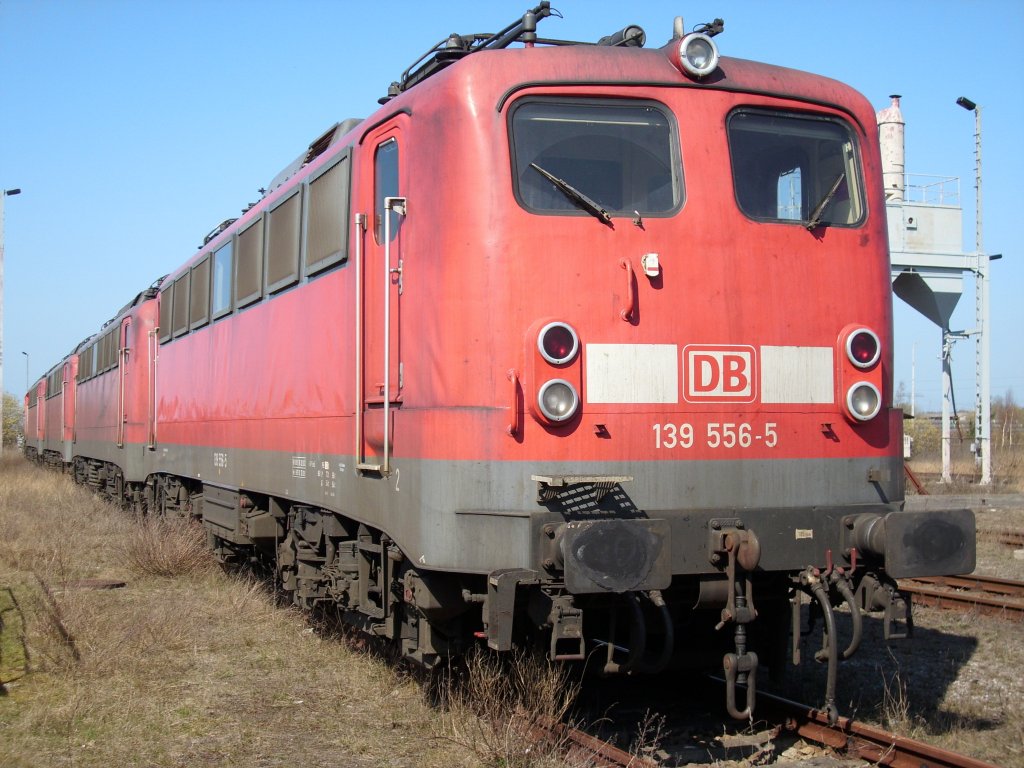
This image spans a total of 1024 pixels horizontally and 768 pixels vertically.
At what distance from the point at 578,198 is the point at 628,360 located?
87cm

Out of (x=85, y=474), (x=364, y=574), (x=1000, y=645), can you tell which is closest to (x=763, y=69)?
(x=364, y=574)

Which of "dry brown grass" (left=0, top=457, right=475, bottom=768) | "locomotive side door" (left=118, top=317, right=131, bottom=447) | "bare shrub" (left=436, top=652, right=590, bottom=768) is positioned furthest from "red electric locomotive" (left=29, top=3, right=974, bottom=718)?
"locomotive side door" (left=118, top=317, right=131, bottom=447)

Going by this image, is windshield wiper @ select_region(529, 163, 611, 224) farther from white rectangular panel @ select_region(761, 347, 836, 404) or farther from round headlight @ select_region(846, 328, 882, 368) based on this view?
round headlight @ select_region(846, 328, 882, 368)

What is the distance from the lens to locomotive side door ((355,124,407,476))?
5.91 m

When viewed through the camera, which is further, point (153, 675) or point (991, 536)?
point (991, 536)

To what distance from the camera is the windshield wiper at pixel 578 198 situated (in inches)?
212

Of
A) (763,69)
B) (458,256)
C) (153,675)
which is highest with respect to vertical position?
(763,69)

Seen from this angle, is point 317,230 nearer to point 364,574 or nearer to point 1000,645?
point 364,574

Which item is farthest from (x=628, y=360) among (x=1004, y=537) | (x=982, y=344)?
(x=982, y=344)

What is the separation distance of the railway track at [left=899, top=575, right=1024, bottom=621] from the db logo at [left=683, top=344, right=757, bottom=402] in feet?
→ 14.1

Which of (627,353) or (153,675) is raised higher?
(627,353)

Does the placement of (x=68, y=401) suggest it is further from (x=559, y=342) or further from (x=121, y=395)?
(x=559, y=342)

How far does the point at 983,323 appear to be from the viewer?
25844 mm

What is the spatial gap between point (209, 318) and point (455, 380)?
615cm
